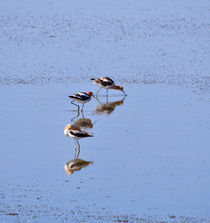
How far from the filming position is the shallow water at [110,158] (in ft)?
37.8

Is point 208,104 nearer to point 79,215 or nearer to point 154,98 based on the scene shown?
point 154,98

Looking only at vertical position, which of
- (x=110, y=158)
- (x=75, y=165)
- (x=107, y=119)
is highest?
(x=107, y=119)

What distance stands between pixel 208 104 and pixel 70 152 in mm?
6872

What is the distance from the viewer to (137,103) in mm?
20594

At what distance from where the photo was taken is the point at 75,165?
1409cm

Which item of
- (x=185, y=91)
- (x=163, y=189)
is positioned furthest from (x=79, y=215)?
(x=185, y=91)

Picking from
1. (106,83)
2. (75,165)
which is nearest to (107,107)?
(106,83)

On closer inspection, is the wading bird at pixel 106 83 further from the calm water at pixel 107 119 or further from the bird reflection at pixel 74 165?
the bird reflection at pixel 74 165

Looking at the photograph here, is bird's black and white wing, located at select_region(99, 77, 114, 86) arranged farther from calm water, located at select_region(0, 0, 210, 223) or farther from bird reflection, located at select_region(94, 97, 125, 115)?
bird reflection, located at select_region(94, 97, 125, 115)

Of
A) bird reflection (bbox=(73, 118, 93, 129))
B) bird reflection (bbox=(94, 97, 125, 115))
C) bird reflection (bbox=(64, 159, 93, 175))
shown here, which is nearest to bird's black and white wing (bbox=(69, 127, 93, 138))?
bird reflection (bbox=(64, 159, 93, 175))

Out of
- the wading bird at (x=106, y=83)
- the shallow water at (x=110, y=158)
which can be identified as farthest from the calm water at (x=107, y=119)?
the wading bird at (x=106, y=83)

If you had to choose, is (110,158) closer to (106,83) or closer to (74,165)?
(74,165)

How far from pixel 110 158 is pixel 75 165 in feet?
3.27

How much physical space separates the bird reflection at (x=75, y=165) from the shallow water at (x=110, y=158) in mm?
144
